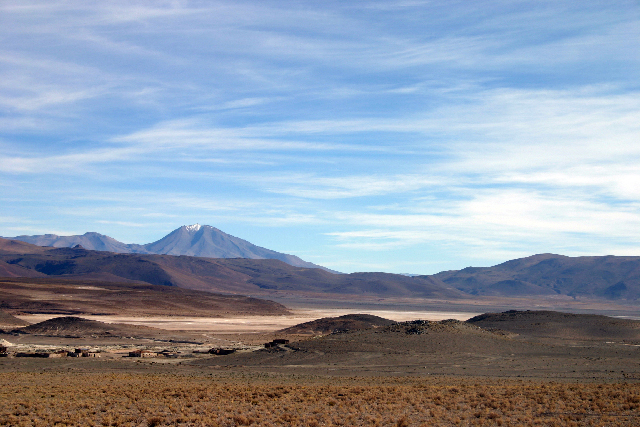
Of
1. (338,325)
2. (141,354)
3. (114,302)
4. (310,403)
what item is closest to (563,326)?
(338,325)

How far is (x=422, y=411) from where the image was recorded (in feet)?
72.2

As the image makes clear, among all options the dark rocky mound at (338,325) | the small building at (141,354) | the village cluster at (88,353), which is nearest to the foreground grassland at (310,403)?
the village cluster at (88,353)

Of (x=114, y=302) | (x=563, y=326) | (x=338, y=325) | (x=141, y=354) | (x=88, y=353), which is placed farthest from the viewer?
(x=114, y=302)

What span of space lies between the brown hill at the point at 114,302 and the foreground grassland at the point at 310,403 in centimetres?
8810

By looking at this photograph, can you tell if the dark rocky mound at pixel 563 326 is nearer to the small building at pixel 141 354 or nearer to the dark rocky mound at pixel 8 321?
the small building at pixel 141 354

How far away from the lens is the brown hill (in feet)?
371

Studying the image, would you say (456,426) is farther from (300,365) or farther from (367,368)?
(300,365)

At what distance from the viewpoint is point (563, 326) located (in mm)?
68750

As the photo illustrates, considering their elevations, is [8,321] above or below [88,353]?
below

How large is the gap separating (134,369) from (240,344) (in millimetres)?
23192

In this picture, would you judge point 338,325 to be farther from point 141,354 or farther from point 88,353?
point 88,353

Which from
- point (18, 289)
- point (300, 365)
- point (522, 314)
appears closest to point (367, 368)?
point (300, 365)

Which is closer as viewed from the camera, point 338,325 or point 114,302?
point 338,325

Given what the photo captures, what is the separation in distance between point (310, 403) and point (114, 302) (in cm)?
11524
